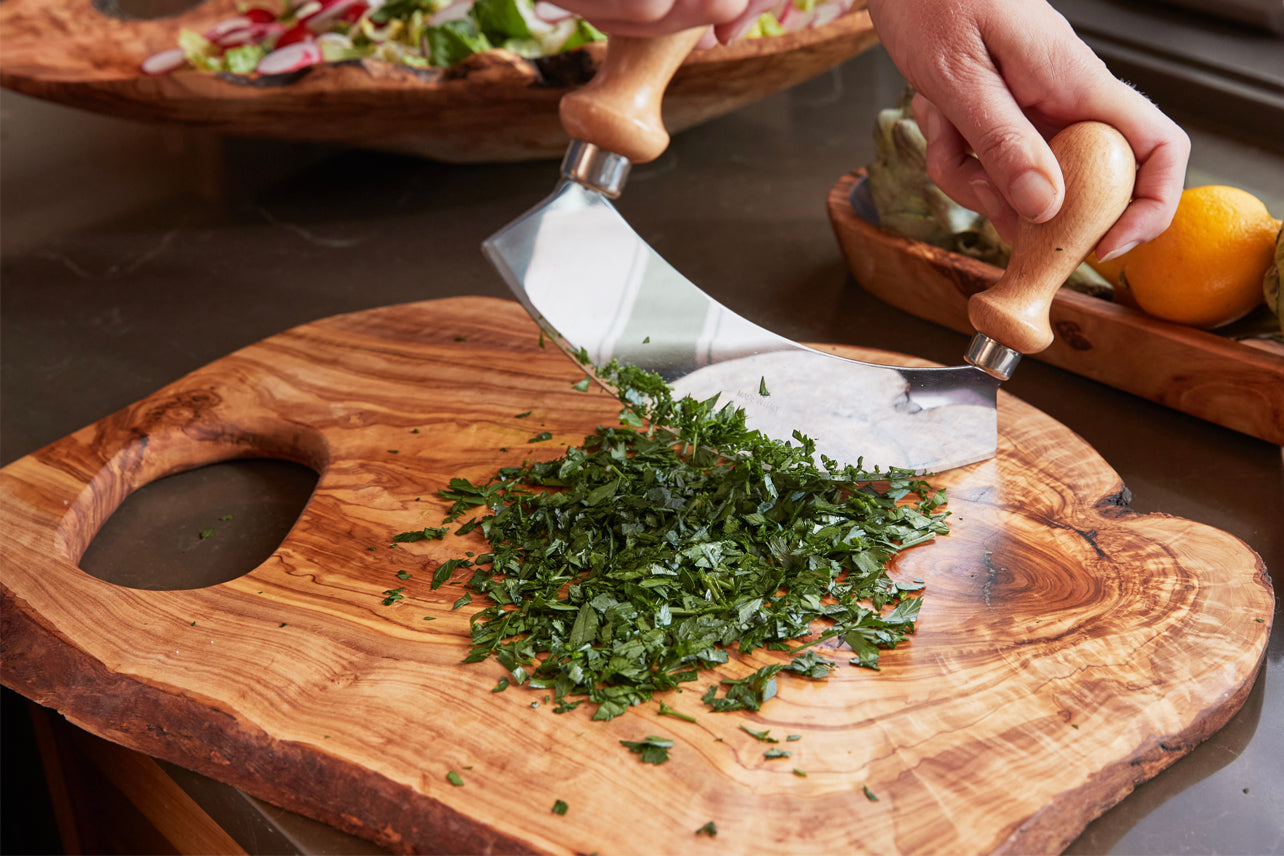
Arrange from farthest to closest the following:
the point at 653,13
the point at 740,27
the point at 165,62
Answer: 1. the point at 165,62
2. the point at 740,27
3. the point at 653,13

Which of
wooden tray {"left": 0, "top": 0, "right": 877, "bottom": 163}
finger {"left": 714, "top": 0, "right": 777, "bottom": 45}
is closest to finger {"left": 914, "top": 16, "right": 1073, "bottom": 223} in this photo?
finger {"left": 714, "top": 0, "right": 777, "bottom": 45}

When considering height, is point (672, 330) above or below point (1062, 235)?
below

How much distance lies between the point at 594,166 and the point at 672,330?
16 centimetres

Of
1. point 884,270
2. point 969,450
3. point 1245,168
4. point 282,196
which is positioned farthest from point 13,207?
point 1245,168

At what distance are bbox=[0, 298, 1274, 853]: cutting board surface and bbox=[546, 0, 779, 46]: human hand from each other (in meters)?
0.36

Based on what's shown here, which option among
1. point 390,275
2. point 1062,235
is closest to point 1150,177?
point 1062,235

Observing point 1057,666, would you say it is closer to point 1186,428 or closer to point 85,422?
point 1186,428

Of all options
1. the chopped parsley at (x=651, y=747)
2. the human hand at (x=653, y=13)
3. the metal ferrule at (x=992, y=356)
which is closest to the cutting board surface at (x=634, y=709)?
the chopped parsley at (x=651, y=747)

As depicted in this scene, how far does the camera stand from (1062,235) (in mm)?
785

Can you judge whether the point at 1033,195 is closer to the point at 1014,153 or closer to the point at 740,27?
the point at 1014,153

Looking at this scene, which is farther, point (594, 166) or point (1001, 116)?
point (594, 166)

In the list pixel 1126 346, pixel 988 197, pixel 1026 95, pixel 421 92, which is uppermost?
pixel 1026 95

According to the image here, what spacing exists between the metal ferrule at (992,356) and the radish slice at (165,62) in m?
1.28

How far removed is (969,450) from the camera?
92 cm
